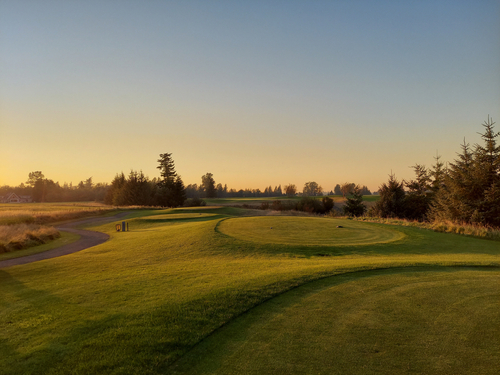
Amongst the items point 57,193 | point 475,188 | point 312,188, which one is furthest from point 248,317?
point 312,188

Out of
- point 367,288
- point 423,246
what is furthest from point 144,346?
point 423,246

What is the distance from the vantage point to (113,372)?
12.3ft

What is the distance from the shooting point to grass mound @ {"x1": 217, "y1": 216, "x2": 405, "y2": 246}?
1284 cm

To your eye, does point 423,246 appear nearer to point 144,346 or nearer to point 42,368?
point 144,346

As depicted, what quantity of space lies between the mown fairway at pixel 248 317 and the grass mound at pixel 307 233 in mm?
3335

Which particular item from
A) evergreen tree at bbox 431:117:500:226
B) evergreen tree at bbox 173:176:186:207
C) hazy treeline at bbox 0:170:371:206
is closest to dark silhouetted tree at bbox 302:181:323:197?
hazy treeline at bbox 0:170:371:206

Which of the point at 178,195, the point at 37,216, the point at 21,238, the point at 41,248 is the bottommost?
the point at 41,248

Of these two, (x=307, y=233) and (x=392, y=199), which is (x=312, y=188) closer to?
(x=392, y=199)

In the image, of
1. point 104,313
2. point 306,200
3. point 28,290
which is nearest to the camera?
point 104,313

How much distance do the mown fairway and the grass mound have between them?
3.34m

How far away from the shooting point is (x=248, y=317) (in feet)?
17.2

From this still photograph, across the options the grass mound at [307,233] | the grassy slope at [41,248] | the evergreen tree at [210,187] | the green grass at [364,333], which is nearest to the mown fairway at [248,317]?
the green grass at [364,333]

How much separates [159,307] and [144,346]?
137cm

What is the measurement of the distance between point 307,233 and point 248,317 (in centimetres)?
988
